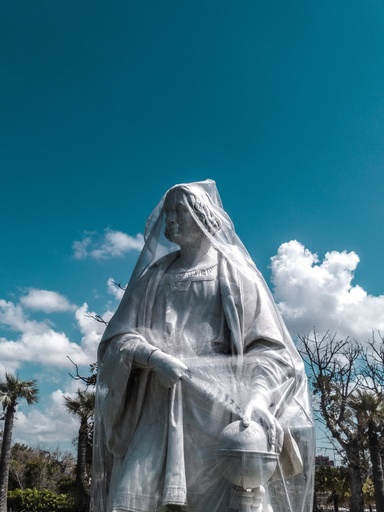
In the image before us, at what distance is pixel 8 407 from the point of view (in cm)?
2864

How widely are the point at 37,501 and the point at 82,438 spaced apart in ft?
42.6

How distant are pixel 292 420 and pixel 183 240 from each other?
1588 mm

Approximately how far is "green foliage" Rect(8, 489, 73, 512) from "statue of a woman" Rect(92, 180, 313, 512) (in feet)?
114

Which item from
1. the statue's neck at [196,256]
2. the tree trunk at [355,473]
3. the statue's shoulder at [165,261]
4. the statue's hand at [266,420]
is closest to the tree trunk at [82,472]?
the tree trunk at [355,473]

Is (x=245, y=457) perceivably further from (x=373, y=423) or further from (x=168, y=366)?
(x=373, y=423)

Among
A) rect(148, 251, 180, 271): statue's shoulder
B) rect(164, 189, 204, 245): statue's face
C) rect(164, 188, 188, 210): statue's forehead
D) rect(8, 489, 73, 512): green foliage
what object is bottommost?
rect(8, 489, 73, 512): green foliage

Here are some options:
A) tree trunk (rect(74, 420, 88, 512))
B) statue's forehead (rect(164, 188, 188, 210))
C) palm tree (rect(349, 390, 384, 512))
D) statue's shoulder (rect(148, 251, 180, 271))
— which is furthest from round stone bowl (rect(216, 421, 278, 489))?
tree trunk (rect(74, 420, 88, 512))

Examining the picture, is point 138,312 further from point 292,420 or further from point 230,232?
point 292,420

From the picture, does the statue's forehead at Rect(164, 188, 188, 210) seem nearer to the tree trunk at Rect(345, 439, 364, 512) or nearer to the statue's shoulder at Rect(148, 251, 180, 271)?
the statue's shoulder at Rect(148, 251, 180, 271)

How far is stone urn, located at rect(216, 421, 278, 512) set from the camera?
305 cm

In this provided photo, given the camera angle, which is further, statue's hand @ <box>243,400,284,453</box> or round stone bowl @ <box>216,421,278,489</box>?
statue's hand @ <box>243,400,284,453</box>

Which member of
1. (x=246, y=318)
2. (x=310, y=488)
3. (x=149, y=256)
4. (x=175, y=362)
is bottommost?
(x=310, y=488)

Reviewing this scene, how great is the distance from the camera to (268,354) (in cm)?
374

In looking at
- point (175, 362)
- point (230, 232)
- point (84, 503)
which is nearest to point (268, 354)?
point (175, 362)
